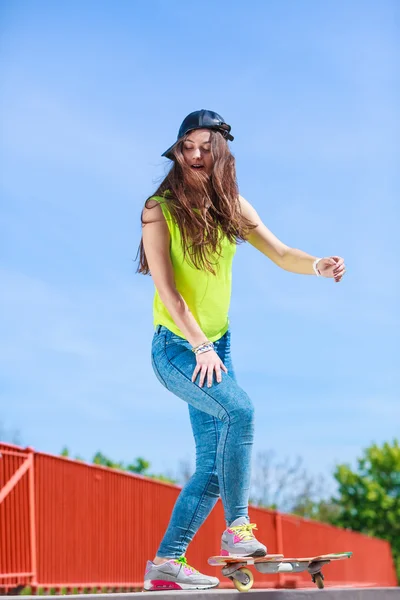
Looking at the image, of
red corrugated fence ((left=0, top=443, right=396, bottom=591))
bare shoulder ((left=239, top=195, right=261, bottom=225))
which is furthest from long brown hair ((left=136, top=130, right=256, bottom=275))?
red corrugated fence ((left=0, top=443, right=396, bottom=591))

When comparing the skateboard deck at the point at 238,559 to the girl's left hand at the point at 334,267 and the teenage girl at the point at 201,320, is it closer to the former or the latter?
the teenage girl at the point at 201,320

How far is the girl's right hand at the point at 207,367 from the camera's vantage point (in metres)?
3.62

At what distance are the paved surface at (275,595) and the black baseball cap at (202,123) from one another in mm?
1836

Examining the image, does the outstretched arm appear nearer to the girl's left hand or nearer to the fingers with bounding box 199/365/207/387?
the girl's left hand

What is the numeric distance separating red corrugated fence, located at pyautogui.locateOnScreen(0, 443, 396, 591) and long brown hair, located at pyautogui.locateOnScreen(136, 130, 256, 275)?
6.83 meters

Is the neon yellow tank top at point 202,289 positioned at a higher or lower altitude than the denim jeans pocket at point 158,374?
higher

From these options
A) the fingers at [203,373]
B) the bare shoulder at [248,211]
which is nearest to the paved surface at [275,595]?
the fingers at [203,373]

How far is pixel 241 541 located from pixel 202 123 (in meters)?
1.76

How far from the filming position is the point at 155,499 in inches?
563

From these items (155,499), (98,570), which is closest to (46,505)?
(98,570)

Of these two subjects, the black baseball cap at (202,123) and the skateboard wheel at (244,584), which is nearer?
the skateboard wheel at (244,584)

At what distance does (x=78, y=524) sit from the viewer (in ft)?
38.9

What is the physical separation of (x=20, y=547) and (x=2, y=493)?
728mm

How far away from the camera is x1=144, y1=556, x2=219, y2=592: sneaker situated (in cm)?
384
